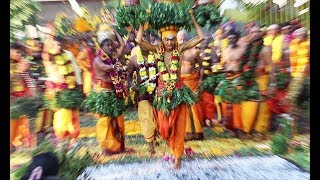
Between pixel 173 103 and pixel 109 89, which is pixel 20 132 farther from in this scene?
pixel 173 103

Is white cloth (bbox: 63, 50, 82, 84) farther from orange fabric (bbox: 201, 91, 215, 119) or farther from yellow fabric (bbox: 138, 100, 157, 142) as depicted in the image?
orange fabric (bbox: 201, 91, 215, 119)

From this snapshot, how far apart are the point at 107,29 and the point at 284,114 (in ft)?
6.36

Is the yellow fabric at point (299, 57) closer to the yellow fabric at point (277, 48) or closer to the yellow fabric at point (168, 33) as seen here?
the yellow fabric at point (277, 48)

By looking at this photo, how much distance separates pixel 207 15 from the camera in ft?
12.7

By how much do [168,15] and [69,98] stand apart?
1.26 metres

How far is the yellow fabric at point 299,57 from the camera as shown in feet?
12.9

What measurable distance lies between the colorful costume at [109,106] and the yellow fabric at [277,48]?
1.51 metres

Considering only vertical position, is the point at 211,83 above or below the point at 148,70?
below

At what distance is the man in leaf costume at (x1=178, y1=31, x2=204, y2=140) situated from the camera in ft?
13.0

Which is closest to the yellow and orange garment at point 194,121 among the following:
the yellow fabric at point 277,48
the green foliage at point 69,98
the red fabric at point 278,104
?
the red fabric at point 278,104

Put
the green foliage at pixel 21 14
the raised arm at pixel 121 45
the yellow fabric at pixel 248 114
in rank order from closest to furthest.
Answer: the green foliage at pixel 21 14, the raised arm at pixel 121 45, the yellow fabric at pixel 248 114

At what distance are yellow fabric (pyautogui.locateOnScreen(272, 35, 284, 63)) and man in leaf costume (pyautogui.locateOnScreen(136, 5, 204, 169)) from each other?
2.41 ft

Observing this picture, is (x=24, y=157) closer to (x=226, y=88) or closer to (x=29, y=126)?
(x=29, y=126)

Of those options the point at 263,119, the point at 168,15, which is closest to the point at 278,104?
the point at 263,119
